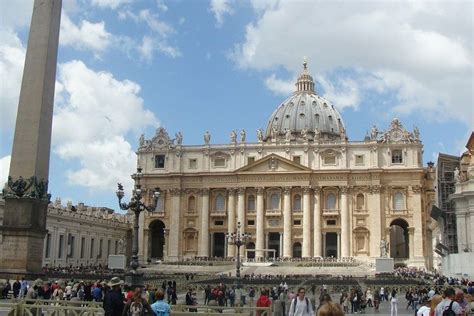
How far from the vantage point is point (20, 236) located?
19.2 m

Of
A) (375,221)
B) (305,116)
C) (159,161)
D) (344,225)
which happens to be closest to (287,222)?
(344,225)

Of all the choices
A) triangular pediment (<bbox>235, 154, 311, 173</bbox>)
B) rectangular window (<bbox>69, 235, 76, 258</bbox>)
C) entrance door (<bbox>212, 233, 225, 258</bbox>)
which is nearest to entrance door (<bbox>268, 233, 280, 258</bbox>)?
entrance door (<bbox>212, 233, 225, 258</bbox>)

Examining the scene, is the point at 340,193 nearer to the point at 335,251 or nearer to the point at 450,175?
the point at 335,251

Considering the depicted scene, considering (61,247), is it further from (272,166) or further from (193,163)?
(272,166)

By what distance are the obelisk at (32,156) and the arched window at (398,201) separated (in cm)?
5749

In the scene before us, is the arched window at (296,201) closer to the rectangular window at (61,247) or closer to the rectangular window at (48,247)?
the rectangular window at (61,247)

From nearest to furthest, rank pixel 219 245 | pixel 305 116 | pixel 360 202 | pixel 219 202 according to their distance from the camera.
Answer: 1. pixel 360 202
2. pixel 219 202
3. pixel 219 245
4. pixel 305 116

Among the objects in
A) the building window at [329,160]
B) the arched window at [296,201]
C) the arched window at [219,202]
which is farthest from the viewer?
the arched window at [219,202]

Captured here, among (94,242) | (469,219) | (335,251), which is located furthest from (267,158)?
(469,219)

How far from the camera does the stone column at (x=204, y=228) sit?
74.5 m

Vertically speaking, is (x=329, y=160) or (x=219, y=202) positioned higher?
(x=329, y=160)

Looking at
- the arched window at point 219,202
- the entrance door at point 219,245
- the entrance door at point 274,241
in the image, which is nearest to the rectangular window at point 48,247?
the entrance door at point 219,245

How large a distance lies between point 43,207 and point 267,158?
2152 inches

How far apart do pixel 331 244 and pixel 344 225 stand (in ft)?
12.4
